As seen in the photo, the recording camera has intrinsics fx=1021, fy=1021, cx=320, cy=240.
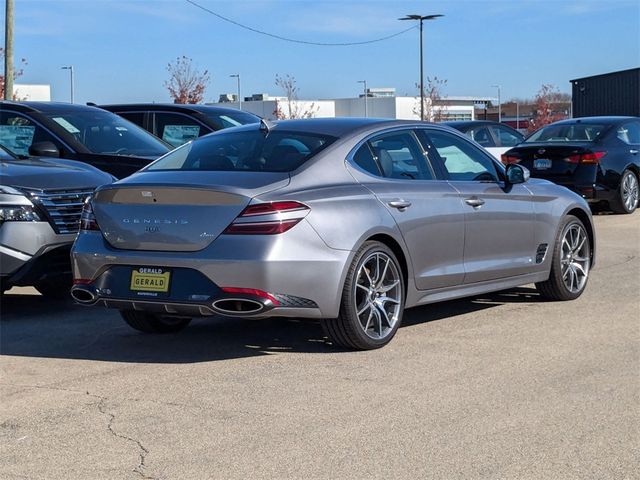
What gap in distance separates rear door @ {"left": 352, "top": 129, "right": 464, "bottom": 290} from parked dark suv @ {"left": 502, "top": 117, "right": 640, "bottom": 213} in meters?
8.62

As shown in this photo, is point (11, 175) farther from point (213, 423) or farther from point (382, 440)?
point (382, 440)

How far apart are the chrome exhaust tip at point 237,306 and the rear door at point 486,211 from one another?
202cm

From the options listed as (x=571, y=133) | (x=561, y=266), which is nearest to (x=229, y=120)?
(x=571, y=133)

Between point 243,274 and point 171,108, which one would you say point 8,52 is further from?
point 243,274

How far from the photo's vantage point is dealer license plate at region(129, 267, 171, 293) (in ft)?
20.2

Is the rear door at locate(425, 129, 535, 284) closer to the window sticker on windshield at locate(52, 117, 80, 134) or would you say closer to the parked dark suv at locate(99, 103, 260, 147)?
the window sticker on windshield at locate(52, 117, 80, 134)

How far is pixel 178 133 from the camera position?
545 inches

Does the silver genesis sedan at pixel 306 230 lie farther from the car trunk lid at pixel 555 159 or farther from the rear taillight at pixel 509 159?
the rear taillight at pixel 509 159

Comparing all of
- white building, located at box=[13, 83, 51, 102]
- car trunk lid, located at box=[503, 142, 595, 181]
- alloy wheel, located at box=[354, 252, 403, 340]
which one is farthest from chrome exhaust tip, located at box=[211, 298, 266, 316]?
white building, located at box=[13, 83, 51, 102]

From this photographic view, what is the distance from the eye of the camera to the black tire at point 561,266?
27.6 feet

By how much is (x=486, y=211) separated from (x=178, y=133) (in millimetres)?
7029

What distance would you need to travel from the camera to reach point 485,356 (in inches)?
257

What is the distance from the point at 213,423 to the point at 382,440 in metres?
0.87

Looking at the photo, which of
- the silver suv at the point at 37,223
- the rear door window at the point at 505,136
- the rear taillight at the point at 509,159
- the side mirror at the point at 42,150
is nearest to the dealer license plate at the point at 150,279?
the silver suv at the point at 37,223
